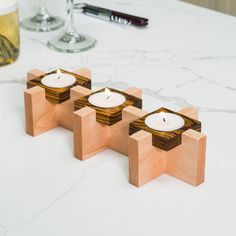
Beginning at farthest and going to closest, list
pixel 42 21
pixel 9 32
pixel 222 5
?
pixel 222 5
pixel 42 21
pixel 9 32

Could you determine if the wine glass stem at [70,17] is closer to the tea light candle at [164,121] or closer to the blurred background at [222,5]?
the tea light candle at [164,121]

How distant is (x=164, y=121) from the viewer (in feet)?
2.82

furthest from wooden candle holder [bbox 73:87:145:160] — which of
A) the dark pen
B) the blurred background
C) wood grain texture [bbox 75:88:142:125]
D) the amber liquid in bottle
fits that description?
the blurred background

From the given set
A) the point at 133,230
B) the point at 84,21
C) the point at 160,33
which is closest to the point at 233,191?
the point at 133,230

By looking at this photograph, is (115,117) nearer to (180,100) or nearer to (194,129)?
(194,129)

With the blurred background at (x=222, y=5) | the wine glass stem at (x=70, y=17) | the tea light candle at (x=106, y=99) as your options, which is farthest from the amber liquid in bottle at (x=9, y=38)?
the blurred background at (x=222, y=5)

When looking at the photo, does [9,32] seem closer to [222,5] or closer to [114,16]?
[114,16]

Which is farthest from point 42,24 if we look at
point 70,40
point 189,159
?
point 189,159

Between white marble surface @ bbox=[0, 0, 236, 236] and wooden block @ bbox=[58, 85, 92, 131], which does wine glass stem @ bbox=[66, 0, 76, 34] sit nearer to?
white marble surface @ bbox=[0, 0, 236, 236]

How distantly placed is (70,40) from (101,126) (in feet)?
1.41

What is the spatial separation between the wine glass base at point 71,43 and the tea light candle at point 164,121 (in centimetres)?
44

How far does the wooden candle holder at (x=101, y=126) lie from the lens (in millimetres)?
884

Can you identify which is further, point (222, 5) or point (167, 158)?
point (222, 5)

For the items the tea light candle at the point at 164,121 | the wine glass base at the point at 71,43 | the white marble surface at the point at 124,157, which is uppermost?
the tea light candle at the point at 164,121
